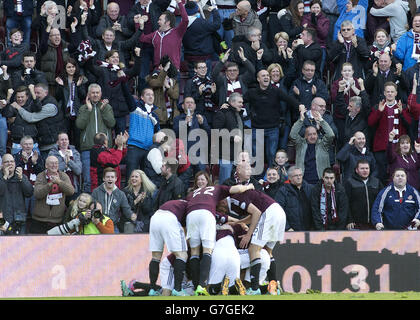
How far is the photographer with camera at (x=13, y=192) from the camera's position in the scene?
17.1 meters

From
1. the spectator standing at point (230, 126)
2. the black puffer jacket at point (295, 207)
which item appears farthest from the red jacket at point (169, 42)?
the black puffer jacket at point (295, 207)

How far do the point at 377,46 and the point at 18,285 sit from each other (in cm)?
801

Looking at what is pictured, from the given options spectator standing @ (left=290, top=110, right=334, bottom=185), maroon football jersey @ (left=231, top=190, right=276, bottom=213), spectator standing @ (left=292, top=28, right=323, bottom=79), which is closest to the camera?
maroon football jersey @ (left=231, top=190, right=276, bottom=213)

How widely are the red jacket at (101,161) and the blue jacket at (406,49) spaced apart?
5377 millimetres

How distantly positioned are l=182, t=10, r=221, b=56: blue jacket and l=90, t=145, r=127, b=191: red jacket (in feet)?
10.5

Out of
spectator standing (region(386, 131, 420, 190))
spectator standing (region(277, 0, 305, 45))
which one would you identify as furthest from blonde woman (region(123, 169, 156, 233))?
spectator standing (region(277, 0, 305, 45))

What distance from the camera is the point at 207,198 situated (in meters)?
14.8

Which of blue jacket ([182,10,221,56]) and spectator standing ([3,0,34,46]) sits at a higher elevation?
spectator standing ([3,0,34,46])

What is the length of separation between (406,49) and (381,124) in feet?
6.01

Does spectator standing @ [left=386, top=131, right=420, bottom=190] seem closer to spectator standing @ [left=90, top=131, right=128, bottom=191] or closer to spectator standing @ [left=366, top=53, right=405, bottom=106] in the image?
spectator standing @ [left=366, top=53, right=405, bottom=106]

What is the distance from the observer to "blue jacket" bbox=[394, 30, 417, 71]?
20.0 m

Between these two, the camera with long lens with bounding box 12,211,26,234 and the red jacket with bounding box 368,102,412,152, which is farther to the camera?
the red jacket with bounding box 368,102,412,152

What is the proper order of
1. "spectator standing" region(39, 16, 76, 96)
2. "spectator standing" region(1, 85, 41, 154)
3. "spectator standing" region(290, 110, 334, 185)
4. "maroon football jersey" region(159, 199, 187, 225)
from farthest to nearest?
"spectator standing" region(39, 16, 76, 96) → "spectator standing" region(1, 85, 41, 154) → "spectator standing" region(290, 110, 334, 185) → "maroon football jersey" region(159, 199, 187, 225)
